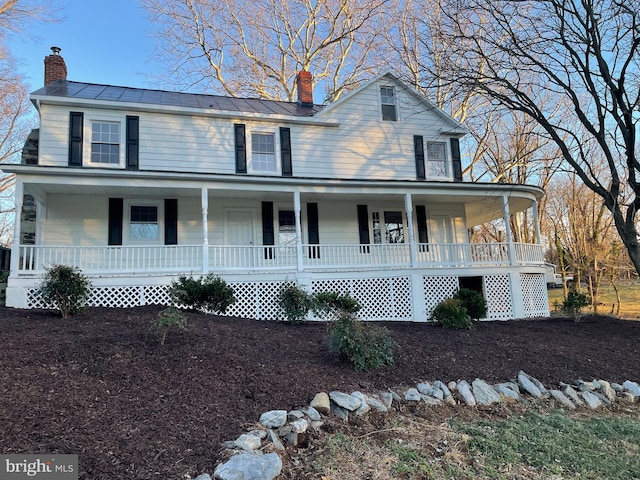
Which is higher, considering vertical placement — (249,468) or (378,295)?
(378,295)

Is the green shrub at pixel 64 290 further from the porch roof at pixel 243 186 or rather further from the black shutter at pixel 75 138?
the black shutter at pixel 75 138

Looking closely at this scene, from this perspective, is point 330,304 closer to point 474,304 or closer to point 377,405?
point 474,304

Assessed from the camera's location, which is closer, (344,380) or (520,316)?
(344,380)

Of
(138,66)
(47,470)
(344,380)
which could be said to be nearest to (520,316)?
(344,380)

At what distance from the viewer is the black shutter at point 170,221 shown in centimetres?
1206

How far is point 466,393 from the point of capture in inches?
220

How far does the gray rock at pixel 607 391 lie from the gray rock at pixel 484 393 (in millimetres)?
1994

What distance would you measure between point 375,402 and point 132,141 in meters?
10.5

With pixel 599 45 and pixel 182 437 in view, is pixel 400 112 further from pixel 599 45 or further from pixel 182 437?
pixel 182 437

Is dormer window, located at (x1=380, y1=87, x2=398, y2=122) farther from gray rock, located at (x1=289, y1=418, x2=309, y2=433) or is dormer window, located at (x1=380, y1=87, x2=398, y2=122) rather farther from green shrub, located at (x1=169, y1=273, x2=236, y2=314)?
gray rock, located at (x1=289, y1=418, x2=309, y2=433)

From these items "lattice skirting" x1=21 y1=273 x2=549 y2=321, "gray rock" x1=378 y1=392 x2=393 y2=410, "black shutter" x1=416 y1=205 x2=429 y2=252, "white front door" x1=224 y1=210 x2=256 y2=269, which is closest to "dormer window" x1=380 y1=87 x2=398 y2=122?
"black shutter" x1=416 y1=205 x2=429 y2=252

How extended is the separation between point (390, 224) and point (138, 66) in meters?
17.0

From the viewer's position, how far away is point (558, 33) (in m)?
10.7

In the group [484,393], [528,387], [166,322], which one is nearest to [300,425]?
[166,322]
